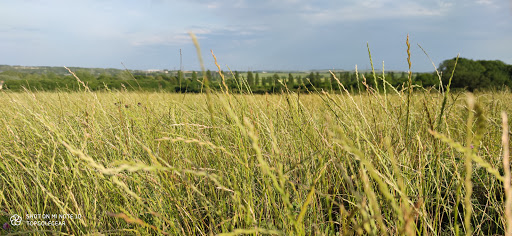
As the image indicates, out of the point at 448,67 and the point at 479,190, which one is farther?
the point at 448,67

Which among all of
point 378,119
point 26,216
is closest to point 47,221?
point 26,216

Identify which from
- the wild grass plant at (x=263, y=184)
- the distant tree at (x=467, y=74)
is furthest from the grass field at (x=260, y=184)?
the distant tree at (x=467, y=74)

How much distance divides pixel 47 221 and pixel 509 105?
466 centimetres

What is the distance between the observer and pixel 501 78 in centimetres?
890

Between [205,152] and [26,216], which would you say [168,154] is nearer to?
[205,152]
